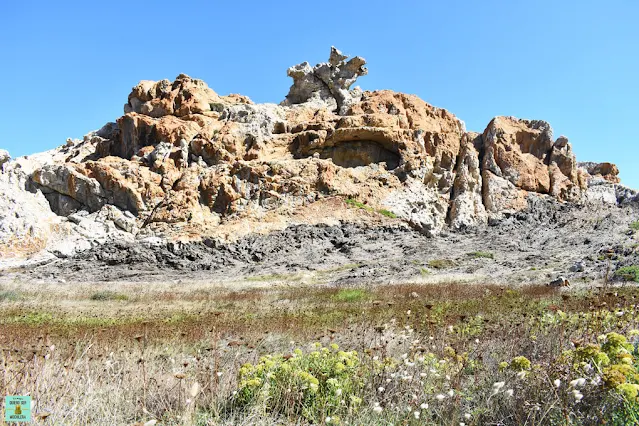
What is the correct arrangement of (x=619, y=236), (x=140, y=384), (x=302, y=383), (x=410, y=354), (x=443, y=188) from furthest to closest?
(x=443, y=188) → (x=619, y=236) → (x=410, y=354) → (x=140, y=384) → (x=302, y=383)

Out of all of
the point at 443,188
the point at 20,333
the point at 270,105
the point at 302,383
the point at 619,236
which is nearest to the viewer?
the point at 302,383

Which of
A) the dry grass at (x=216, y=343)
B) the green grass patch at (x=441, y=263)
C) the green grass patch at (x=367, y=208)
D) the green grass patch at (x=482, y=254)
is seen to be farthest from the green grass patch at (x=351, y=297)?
the green grass patch at (x=367, y=208)

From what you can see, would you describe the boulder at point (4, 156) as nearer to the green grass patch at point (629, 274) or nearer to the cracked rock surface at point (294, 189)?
the cracked rock surface at point (294, 189)

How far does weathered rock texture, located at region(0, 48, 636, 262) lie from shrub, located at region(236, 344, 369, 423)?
1302 inches

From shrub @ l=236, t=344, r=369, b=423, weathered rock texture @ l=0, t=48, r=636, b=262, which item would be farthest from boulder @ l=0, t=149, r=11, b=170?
shrub @ l=236, t=344, r=369, b=423

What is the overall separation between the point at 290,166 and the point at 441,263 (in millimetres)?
18350

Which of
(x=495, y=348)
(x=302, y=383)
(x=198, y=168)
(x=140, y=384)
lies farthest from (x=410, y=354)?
(x=198, y=168)

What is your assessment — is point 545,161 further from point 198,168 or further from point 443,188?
point 198,168

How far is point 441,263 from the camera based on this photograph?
28.2m

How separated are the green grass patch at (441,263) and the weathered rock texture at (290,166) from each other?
9.91m

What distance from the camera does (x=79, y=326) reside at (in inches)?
372

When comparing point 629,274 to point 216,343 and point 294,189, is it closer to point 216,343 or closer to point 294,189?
point 216,343

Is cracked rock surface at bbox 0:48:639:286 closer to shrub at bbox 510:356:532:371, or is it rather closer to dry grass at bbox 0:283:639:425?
dry grass at bbox 0:283:639:425

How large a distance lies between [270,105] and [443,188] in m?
22.4
